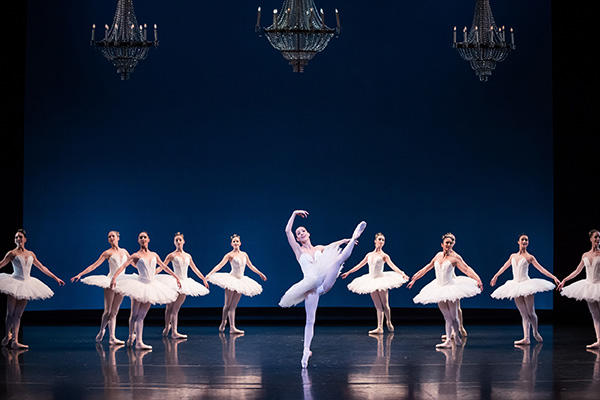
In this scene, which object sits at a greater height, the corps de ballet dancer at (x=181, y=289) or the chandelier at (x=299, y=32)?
the chandelier at (x=299, y=32)

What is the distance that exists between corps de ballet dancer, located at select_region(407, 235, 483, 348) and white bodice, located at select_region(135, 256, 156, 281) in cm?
271

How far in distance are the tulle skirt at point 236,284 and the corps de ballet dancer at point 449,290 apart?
2.14 m

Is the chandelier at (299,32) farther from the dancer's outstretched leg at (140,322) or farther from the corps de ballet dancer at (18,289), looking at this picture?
the corps de ballet dancer at (18,289)

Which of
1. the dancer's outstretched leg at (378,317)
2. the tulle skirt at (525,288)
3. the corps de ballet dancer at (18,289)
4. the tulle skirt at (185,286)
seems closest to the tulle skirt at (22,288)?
the corps de ballet dancer at (18,289)

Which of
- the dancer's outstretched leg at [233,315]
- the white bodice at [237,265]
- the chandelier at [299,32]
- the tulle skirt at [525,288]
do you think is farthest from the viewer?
the white bodice at [237,265]

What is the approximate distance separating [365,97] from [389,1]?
1.40 metres

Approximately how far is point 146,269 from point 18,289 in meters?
1.30

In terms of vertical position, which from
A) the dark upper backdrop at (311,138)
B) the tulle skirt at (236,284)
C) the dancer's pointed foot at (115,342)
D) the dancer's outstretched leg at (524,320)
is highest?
the dark upper backdrop at (311,138)

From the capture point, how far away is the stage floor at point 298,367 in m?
6.53

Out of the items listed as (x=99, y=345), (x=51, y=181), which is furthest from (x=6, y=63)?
(x=99, y=345)

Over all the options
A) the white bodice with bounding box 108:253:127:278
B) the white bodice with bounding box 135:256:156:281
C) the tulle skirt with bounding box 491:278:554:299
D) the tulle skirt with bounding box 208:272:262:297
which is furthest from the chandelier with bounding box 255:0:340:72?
the tulle skirt with bounding box 208:272:262:297

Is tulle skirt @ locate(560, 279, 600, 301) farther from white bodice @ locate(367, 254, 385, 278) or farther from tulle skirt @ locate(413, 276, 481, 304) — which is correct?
white bodice @ locate(367, 254, 385, 278)

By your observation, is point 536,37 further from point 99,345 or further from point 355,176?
point 99,345

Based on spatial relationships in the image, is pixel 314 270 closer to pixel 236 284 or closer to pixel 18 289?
pixel 236 284
